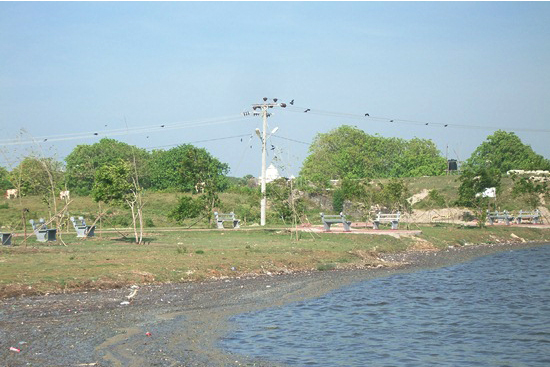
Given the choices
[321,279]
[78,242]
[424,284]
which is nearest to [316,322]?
[321,279]

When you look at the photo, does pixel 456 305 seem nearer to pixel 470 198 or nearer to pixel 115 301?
pixel 115 301

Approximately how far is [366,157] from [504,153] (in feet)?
75.3

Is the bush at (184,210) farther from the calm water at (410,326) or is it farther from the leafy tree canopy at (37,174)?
the calm water at (410,326)

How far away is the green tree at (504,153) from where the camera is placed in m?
109

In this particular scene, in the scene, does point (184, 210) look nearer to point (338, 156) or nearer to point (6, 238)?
point (6, 238)

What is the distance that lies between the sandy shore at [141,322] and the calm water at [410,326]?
927 millimetres

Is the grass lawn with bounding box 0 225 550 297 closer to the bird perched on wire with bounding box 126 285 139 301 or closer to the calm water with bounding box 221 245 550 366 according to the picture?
the bird perched on wire with bounding box 126 285 139 301

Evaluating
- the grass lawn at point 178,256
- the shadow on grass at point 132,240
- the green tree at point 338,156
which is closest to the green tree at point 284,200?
the grass lawn at point 178,256

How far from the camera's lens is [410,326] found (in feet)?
68.2

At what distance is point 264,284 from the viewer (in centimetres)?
2606

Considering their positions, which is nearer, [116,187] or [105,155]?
[116,187]

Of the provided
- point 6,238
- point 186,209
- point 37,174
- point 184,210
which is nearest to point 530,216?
point 186,209

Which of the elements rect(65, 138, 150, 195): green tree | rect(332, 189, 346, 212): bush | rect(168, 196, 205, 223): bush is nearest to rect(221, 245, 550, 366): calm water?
rect(168, 196, 205, 223): bush

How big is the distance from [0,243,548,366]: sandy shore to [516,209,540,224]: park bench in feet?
121
